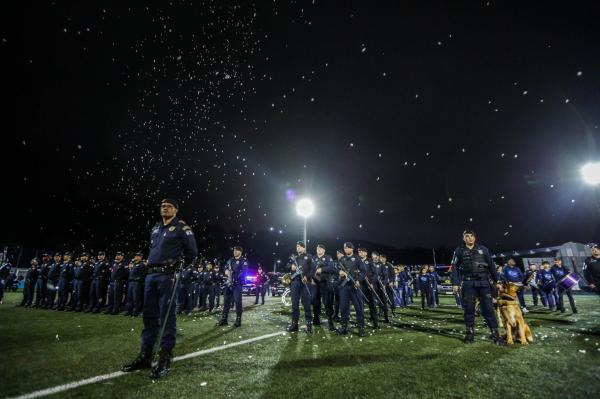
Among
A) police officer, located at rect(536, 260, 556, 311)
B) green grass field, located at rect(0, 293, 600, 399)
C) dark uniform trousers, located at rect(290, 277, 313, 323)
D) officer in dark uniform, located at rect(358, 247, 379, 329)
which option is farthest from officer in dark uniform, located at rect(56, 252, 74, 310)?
police officer, located at rect(536, 260, 556, 311)

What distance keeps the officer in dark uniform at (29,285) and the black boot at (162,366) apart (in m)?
14.7

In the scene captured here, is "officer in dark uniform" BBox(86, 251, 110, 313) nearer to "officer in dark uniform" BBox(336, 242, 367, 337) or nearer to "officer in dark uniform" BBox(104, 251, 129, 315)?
"officer in dark uniform" BBox(104, 251, 129, 315)

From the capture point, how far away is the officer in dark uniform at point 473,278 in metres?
7.06

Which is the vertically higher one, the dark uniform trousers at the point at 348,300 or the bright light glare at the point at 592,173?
the bright light glare at the point at 592,173

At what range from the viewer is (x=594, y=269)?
405 inches

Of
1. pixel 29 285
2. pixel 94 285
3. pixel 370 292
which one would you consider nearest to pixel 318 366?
pixel 370 292

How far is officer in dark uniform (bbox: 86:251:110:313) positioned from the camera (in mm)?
12742

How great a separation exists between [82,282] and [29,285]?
3.87 metres

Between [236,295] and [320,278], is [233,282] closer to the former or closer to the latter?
[236,295]

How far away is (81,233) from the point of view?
146 ft

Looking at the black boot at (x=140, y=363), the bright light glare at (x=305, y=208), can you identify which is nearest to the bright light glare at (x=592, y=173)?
the bright light glare at (x=305, y=208)

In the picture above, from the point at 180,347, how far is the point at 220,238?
203 ft

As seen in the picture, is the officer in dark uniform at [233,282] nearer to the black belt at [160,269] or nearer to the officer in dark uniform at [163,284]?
the officer in dark uniform at [163,284]

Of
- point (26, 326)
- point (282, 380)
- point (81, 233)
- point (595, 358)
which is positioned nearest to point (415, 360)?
point (282, 380)
